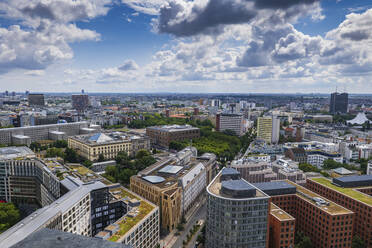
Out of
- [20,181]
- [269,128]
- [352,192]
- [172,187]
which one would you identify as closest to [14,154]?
[20,181]

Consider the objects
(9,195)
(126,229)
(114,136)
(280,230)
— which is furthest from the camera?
(114,136)

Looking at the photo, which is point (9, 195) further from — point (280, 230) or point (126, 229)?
point (280, 230)

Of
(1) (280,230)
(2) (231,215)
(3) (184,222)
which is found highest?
(2) (231,215)

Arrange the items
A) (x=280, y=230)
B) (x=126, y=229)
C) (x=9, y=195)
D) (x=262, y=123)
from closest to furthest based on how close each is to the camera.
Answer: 1. (x=126, y=229)
2. (x=280, y=230)
3. (x=9, y=195)
4. (x=262, y=123)

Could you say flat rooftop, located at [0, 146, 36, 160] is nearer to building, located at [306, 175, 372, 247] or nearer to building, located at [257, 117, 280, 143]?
building, located at [306, 175, 372, 247]

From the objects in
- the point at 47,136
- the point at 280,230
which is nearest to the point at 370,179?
the point at 280,230

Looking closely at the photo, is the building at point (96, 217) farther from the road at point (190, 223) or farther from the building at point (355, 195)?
the building at point (355, 195)
